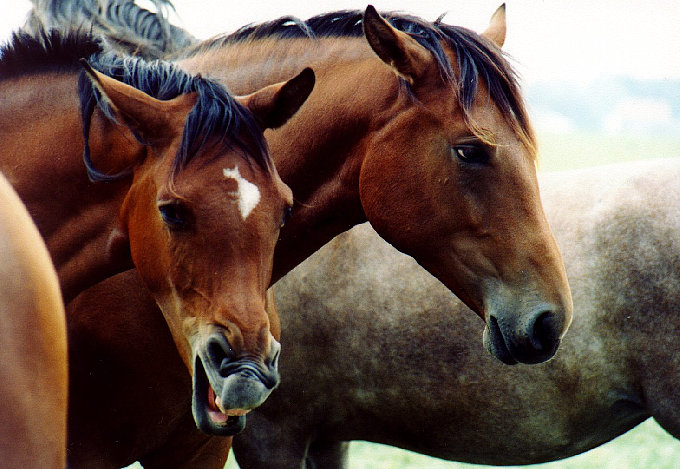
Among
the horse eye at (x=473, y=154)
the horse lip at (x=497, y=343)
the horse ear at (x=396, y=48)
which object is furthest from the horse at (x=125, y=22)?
the horse lip at (x=497, y=343)

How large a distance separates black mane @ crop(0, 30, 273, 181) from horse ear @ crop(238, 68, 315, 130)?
0.50ft

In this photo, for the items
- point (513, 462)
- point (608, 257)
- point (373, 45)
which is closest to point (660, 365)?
point (608, 257)

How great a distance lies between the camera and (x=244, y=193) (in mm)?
2369

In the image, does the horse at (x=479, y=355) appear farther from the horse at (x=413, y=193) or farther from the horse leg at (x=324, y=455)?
the horse at (x=413, y=193)

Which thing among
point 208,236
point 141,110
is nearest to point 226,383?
point 208,236

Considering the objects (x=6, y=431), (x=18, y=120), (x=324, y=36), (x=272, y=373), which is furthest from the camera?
(x=324, y=36)

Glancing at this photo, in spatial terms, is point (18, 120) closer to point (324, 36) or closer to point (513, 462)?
point (324, 36)

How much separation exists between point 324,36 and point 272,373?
1.69 meters

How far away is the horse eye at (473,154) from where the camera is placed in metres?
2.92

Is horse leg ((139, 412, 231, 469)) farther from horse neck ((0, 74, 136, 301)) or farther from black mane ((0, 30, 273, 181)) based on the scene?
black mane ((0, 30, 273, 181))

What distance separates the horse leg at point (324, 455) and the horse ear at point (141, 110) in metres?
2.21

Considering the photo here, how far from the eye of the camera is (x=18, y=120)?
2834mm

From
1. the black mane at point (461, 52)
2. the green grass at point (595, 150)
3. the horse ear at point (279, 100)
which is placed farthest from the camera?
the green grass at point (595, 150)

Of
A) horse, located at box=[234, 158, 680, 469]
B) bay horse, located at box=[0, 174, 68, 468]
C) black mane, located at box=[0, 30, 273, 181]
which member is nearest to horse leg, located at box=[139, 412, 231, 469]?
horse, located at box=[234, 158, 680, 469]
